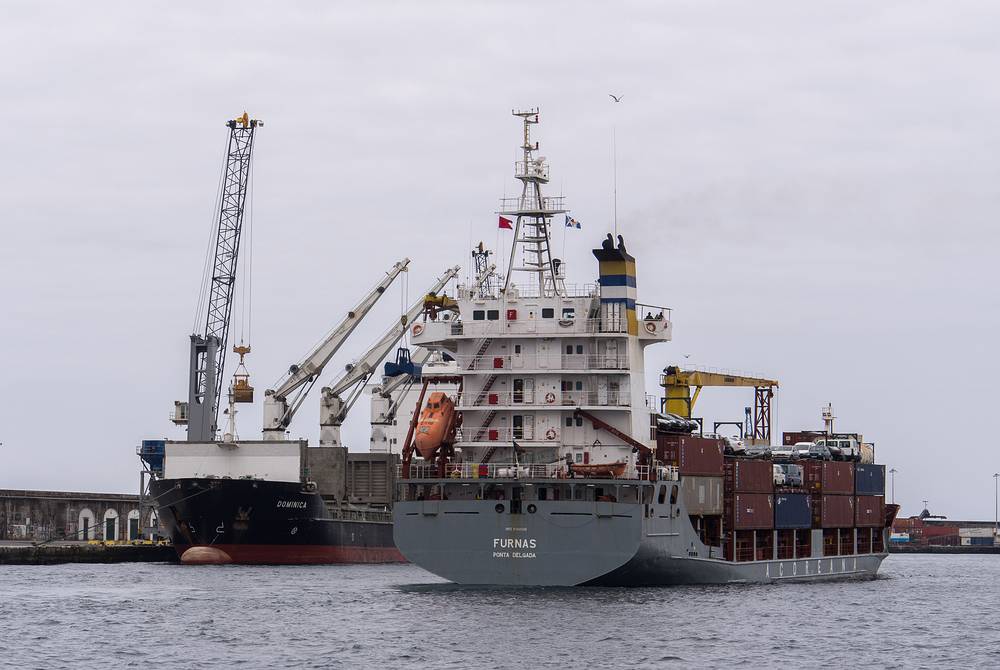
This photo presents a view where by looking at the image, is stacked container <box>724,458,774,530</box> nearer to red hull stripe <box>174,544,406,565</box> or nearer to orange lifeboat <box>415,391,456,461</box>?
orange lifeboat <box>415,391,456,461</box>

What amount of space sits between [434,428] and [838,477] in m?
24.5

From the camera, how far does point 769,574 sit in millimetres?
69625

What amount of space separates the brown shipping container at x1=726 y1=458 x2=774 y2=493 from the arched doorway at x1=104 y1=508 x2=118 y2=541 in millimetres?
60662

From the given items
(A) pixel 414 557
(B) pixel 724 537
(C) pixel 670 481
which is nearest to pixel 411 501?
(A) pixel 414 557

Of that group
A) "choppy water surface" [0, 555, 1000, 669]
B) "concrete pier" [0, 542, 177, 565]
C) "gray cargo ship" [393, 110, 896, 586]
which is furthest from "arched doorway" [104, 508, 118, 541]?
"gray cargo ship" [393, 110, 896, 586]

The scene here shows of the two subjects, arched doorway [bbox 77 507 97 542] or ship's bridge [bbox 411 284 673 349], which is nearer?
ship's bridge [bbox 411 284 673 349]

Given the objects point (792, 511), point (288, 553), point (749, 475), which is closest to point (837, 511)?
point (792, 511)

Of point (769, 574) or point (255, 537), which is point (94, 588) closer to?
point (255, 537)

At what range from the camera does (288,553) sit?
89438mm

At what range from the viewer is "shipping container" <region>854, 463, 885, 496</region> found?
80750 millimetres

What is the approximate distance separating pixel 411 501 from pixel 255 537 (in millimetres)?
30098

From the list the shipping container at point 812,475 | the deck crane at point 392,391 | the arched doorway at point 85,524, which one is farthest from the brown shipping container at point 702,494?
the arched doorway at point 85,524

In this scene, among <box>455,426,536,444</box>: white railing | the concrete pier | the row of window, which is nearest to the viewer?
<box>455,426,536,444</box>: white railing

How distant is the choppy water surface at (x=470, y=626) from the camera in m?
43.6
